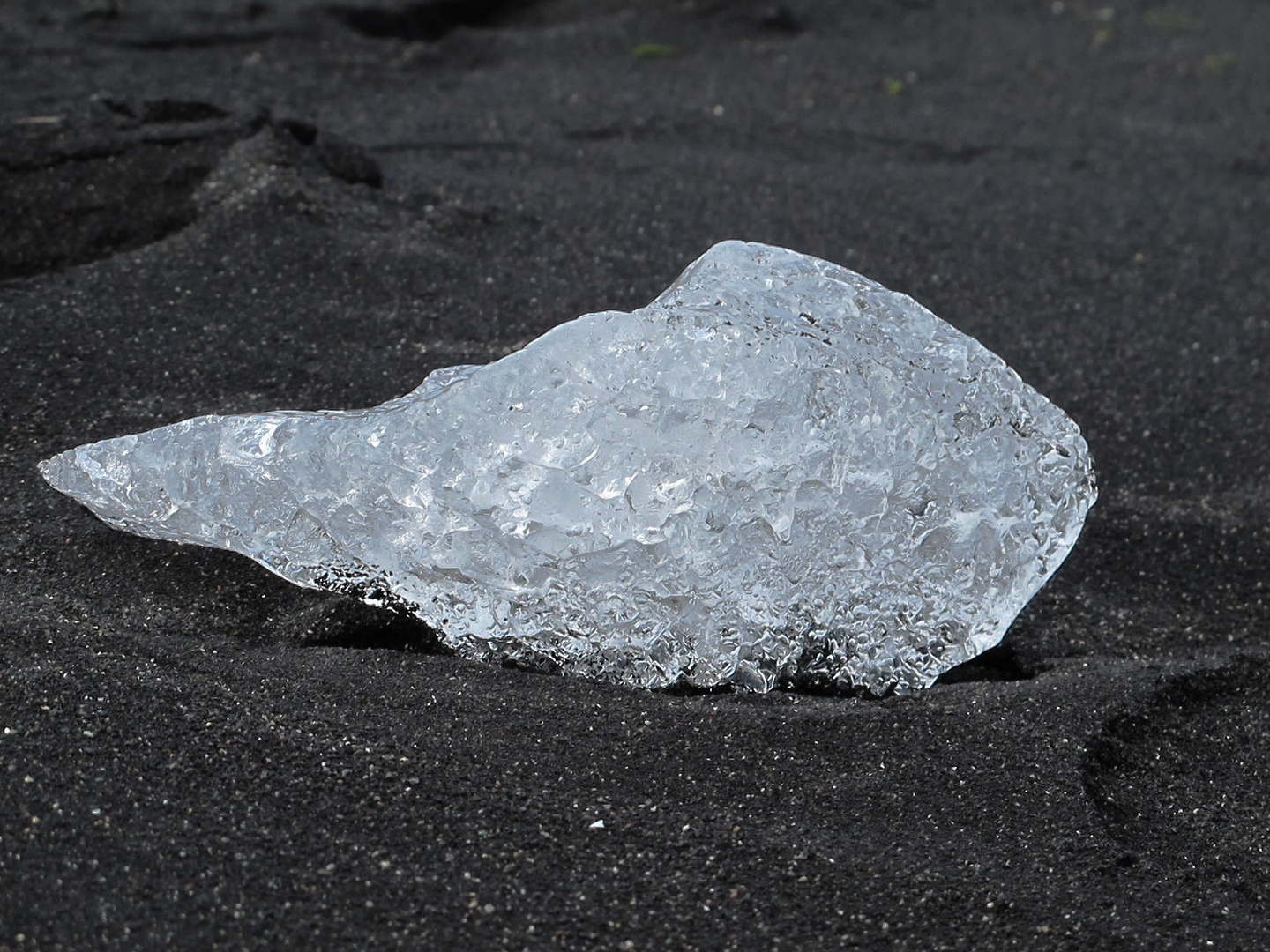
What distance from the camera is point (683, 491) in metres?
2.23

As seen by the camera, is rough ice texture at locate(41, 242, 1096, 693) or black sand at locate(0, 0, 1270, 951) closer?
black sand at locate(0, 0, 1270, 951)

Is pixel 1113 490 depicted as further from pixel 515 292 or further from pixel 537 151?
pixel 537 151

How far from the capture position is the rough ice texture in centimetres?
223

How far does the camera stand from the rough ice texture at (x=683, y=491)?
2.23 meters

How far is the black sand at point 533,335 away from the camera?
1889 millimetres

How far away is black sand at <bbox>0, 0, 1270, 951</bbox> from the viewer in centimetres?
189

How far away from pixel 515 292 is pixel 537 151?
3.22 feet

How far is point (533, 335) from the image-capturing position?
3.26 metres

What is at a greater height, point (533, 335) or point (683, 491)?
point (683, 491)

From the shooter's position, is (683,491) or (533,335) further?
(533,335)

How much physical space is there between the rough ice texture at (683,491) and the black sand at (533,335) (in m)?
0.10

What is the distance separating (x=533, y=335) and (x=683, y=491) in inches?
44.8

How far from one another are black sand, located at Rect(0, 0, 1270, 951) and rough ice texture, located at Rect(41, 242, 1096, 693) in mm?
102

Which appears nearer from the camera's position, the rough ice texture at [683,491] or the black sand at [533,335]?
the black sand at [533,335]
